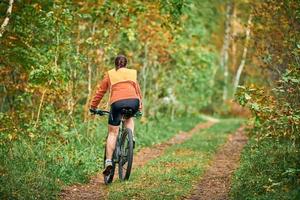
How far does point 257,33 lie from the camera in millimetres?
15938

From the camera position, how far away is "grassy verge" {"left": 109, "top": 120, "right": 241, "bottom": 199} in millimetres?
8922

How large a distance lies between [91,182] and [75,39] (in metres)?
5.13

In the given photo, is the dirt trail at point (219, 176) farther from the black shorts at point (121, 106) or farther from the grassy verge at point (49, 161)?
the grassy verge at point (49, 161)

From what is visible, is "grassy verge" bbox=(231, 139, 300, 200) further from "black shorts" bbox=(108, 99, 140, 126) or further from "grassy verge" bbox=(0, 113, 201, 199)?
"grassy verge" bbox=(0, 113, 201, 199)

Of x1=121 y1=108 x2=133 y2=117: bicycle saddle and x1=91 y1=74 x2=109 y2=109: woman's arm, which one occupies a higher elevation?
x1=91 y1=74 x2=109 y2=109: woman's arm

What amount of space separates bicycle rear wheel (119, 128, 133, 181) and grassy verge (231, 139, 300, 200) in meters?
1.89

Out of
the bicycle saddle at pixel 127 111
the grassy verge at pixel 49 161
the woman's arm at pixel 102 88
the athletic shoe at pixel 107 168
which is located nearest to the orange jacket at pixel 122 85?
the woman's arm at pixel 102 88

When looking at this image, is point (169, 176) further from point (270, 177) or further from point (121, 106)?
point (270, 177)

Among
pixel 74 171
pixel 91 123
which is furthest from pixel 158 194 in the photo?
pixel 91 123

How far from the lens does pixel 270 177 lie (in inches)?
349

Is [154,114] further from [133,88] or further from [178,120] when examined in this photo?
[133,88]

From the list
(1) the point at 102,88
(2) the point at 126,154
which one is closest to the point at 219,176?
(2) the point at 126,154

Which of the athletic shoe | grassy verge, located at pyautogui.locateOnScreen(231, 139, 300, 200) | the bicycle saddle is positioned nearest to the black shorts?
the bicycle saddle

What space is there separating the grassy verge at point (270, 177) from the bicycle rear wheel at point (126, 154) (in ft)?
6.21
